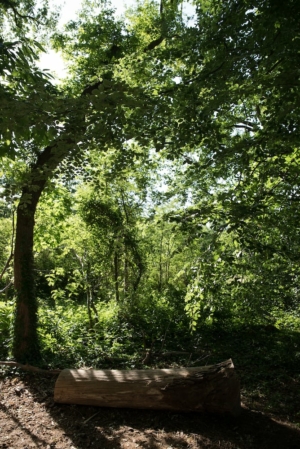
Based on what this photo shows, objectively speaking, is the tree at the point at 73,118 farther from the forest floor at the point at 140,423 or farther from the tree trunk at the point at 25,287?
the forest floor at the point at 140,423

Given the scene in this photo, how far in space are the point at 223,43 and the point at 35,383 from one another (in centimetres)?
570

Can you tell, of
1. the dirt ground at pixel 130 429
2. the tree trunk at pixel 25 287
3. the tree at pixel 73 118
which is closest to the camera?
the tree at pixel 73 118

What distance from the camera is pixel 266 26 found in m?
2.53

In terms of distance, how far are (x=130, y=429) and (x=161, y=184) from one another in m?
8.84

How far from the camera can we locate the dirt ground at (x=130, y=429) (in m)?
3.83

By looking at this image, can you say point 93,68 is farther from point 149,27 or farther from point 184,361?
point 184,361

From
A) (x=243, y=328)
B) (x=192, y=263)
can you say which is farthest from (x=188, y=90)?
(x=243, y=328)

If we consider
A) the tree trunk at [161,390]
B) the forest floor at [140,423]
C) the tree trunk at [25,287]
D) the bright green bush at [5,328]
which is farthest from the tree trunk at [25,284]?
the tree trunk at [161,390]

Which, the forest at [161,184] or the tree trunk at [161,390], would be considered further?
the tree trunk at [161,390]

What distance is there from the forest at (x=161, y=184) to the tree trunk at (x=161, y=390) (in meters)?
0.66

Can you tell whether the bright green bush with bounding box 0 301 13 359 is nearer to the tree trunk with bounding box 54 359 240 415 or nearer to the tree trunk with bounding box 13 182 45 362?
the tree trunk with bounding box 13 182 45 362

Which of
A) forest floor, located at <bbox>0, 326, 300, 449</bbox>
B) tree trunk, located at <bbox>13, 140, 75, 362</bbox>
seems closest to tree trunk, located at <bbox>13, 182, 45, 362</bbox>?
tree trunk, located at <bbox>13, 140, 75, 362</bbox>

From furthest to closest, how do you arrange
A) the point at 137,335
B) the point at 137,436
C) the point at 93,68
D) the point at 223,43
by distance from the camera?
the point at 137,335 < the point at 93,68 < the point at 137,436 < the point at 223,43

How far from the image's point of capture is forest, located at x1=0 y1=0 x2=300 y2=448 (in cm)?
275
